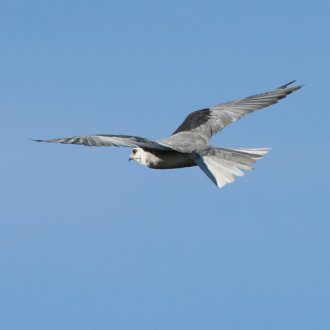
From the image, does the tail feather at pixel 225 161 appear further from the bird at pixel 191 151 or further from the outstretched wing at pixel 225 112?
the outstretched wing at pixel 225 112

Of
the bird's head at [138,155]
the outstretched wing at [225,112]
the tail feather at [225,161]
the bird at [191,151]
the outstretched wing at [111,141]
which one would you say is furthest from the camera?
the outstretched wing at [225,112]

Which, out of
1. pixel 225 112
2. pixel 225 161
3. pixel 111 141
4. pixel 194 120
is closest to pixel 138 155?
pixel 111 141

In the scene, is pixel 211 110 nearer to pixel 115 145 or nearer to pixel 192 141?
pixel 192 141

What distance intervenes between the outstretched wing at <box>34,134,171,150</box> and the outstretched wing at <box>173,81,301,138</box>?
112 inches

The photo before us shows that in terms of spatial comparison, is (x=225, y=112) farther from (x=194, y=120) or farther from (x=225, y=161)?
(x=225, y=161)

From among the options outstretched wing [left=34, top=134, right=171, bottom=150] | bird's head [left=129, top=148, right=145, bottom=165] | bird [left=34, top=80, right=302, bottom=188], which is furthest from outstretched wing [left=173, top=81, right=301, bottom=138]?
outstretched wing [left=34, top=134, right=171, bottom=150]

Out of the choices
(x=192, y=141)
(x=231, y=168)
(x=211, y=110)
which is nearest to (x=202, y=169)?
(x=231, y=168)

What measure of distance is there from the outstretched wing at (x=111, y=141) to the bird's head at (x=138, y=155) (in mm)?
520

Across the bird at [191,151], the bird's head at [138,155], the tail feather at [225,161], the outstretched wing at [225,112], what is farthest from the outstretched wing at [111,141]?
the outstretched wing at [225,112]

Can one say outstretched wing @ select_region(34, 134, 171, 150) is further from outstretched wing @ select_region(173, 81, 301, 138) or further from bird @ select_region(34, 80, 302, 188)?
outstretched wing @ select_region(173, 81, 301, 138)

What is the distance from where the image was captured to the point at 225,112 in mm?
25516

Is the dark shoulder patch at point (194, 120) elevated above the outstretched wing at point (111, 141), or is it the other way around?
the dark shoulder patch at point (194, 120)

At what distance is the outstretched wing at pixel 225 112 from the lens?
24703mm

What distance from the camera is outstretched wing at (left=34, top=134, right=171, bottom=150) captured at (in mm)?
21406
